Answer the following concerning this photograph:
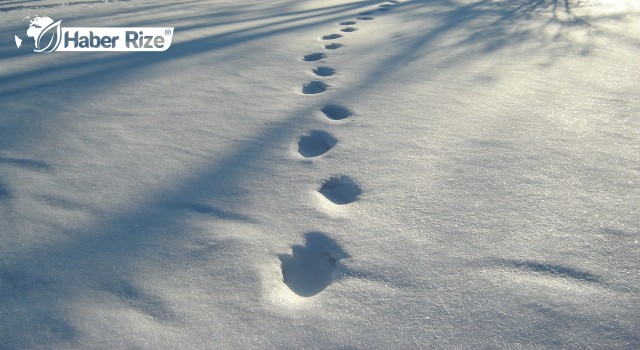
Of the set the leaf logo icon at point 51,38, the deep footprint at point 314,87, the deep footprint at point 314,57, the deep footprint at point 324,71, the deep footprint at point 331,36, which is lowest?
the deep footprint at point 314,87

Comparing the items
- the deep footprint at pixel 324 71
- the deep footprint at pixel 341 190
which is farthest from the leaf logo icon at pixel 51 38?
the deep footprint at pixel 341 190

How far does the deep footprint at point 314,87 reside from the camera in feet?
7.61

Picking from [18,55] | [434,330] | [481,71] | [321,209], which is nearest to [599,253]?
[434,330]

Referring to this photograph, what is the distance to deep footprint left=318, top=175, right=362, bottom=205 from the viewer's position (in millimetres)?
1491

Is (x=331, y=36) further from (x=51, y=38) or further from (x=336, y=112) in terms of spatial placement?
(x=51, y=38)

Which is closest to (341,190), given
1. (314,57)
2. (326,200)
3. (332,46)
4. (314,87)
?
(326,200)

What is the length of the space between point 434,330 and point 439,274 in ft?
0.54

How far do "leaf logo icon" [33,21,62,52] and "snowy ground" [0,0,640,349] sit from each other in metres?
0.40

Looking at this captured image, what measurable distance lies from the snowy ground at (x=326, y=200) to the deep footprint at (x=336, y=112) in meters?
0.01

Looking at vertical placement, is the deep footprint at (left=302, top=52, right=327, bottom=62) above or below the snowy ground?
above

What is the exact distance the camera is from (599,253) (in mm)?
1200

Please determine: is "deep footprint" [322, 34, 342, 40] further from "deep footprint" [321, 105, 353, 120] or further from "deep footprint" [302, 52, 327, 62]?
"deep footprint" [321, 105, 353, 120]

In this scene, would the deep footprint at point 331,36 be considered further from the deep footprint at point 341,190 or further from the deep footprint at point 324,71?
the deep footprint at point 341,190

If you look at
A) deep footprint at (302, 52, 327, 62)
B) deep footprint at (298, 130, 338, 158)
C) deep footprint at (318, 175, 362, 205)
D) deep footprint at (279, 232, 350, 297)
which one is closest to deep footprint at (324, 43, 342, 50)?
deep footprint at (302, 52, 327, 62)
